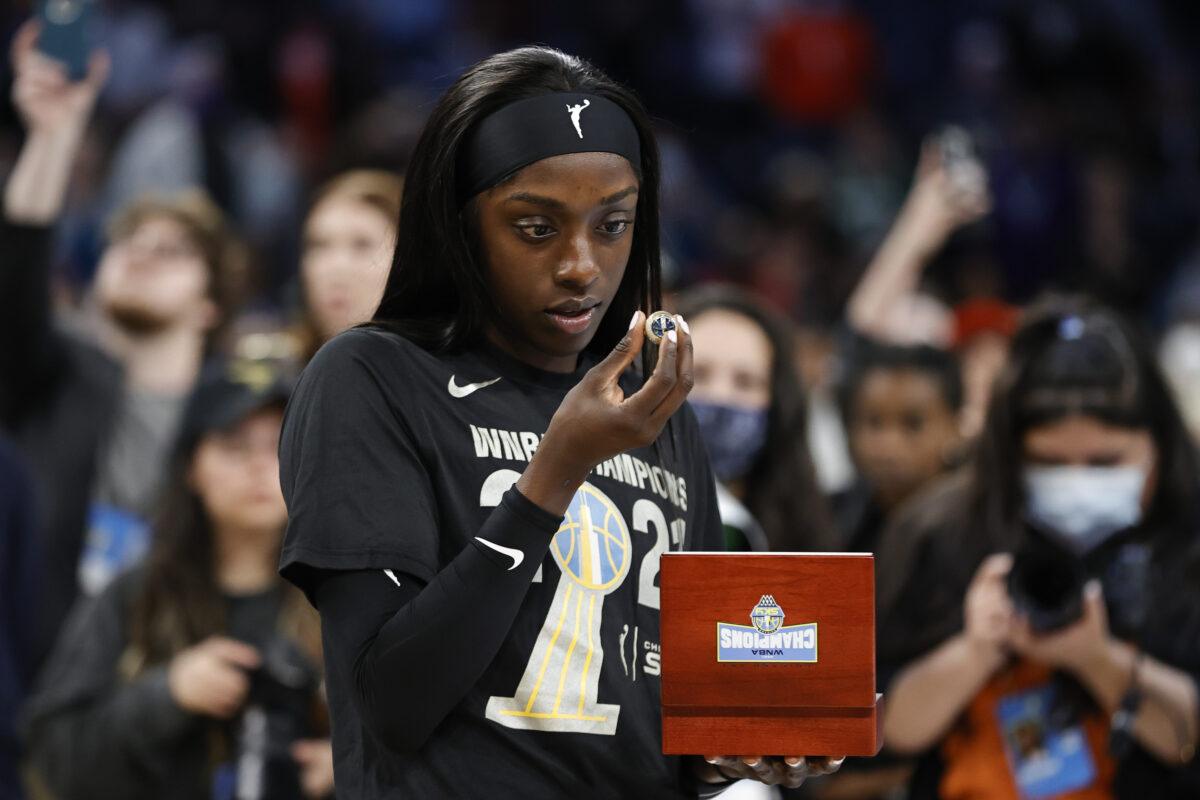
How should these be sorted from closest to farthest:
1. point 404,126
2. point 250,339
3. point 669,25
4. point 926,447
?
point 250,339 → point 926,447 → point 404,126 → point 669,25

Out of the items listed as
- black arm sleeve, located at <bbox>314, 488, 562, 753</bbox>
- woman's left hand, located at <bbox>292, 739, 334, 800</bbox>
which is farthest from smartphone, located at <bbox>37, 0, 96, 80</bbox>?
black arm sleeve, located at <bbox>314, 488, 562, 753</bbox>

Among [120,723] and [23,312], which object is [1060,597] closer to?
[120,723]

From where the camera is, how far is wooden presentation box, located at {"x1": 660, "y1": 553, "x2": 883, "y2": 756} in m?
1.84

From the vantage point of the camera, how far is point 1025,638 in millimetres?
3250

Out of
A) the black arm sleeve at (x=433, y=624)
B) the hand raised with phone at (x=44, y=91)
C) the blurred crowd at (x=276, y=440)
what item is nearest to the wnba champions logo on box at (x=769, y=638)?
the black arm sleeve at (x=433, y=624)

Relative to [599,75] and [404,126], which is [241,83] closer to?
[404,126]

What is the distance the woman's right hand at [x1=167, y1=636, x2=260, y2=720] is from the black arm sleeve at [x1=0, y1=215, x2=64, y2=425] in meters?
1.30

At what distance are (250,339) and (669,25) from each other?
7.25m

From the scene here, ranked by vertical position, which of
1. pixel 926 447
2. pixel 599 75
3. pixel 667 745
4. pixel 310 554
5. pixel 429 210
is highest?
pixel 599 75

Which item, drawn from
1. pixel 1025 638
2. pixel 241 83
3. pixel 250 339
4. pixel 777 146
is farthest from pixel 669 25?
pixel 1025 638

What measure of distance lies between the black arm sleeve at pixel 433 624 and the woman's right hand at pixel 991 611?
5.67 ft

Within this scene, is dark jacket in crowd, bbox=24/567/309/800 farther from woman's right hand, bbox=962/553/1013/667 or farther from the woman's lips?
the woman's lips

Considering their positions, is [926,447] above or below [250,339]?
below

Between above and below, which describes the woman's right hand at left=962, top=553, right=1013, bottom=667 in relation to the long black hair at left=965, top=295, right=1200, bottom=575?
below
